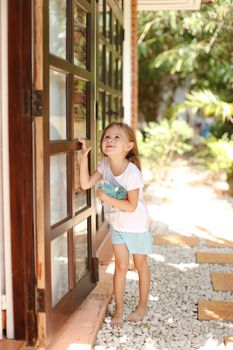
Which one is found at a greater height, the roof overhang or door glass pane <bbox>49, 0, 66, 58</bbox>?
the roof overhang

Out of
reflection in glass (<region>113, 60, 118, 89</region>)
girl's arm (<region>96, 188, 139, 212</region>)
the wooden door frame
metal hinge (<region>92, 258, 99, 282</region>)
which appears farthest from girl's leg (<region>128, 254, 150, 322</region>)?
reflection in glass (<region>113, 60, 118, 89</region>)

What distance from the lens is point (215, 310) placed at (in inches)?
131

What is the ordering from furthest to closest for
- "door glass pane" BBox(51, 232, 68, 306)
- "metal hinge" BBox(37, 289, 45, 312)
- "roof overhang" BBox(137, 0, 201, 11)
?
"roof overhang" BBox(137, 0, 201, 11)
"door glass pane" BBox(51, 232, 68, 306)
"metal hinge" BBox(37, 289, 45, 312)

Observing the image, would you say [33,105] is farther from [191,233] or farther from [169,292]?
[191,233]

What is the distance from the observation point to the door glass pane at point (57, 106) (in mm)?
2666

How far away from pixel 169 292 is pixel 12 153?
1.72 metres

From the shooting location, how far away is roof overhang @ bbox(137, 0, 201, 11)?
5775 millimetres

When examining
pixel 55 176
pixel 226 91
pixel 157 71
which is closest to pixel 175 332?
pixel 55 176

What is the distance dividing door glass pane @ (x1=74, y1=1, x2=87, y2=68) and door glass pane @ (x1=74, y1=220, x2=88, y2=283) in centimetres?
94

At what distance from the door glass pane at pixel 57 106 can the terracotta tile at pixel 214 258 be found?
7.05 ft

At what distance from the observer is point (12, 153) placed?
246cm

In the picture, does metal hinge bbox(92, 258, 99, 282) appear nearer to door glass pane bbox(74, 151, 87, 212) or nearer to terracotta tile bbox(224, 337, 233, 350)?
door glass pane bbox(74, 151, 87, 212)

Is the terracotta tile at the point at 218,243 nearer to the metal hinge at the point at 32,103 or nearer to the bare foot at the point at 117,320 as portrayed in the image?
the bare foot at the point at 117,320

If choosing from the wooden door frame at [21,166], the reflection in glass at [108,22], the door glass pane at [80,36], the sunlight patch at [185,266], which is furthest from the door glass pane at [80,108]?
the sunlight patch at [185,266]
